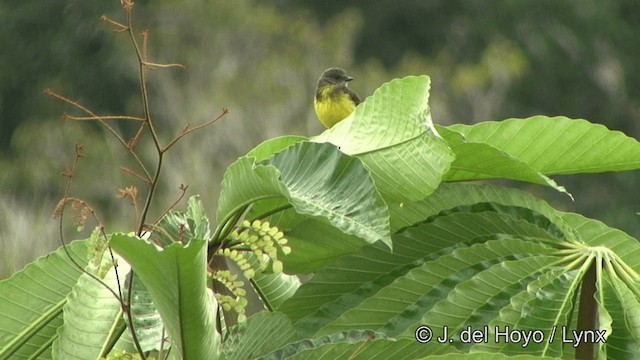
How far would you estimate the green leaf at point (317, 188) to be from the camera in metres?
1.22

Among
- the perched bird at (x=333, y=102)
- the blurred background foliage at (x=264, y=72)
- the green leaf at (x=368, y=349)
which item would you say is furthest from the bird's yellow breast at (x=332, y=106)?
the blurred background foliage at (x=264, y=72)

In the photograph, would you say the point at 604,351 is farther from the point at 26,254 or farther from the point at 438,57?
the point at 438,57

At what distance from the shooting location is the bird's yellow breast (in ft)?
13.6

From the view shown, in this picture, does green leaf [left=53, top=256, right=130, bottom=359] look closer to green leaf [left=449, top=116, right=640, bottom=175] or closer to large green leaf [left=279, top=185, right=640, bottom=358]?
large green leaf [left=279, top=185, right=640, bottom=358]

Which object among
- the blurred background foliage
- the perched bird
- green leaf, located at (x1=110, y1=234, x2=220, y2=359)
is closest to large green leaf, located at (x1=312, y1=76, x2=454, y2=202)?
green leaf, located at (x1=110, y1=234, x2=220, y2=359)

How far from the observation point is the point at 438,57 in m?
15.5

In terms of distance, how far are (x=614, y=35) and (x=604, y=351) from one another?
14942 mm

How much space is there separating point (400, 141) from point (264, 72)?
482 inches

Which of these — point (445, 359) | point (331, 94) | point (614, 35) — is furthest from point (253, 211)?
point (614, 35)

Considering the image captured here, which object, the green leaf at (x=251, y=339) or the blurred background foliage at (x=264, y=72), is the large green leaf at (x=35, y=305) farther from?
the blurred background foliage at (x=264, y=72)

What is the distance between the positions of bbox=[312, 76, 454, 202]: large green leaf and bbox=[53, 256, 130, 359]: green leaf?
30 cm

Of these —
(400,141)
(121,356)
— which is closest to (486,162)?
(400,141)

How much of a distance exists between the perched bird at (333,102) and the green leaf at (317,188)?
2.72 meters

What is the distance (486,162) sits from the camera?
1.41 m
